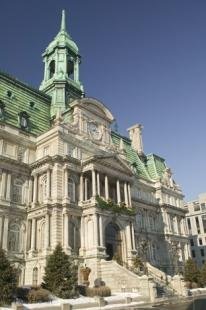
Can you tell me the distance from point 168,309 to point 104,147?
30763 millimetres

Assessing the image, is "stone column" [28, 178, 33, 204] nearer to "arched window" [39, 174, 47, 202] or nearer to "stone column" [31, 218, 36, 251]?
"arched window" [39, 174, 47, 202]

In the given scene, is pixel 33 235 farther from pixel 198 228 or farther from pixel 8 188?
pixel 198 228

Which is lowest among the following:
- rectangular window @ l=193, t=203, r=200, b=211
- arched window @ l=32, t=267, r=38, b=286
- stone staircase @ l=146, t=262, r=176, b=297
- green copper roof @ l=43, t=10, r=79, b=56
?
stone staircase @ l=146, t=262, r=176, b=297

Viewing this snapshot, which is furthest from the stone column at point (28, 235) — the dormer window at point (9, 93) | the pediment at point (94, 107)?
the pediment at point (94, 107)

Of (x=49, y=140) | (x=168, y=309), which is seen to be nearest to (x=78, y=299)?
(x=168, y=309)

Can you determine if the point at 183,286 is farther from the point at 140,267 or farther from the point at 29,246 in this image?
the point at 29,246

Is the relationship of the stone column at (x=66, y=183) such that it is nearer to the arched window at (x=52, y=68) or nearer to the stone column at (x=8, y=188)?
the stone column at (x=8, y=188)

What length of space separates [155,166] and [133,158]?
698 centimetres

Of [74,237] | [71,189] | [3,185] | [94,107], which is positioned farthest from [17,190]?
[94,107]

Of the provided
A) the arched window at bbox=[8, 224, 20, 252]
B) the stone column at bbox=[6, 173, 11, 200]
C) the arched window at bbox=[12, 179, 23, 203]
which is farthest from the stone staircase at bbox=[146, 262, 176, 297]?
the stone column at bbox=[6, 173, 11, 200]

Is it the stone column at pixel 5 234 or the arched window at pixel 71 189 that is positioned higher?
the arched window at pixel 71 189

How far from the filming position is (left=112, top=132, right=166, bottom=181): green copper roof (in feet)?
205

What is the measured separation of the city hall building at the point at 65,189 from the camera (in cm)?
3922

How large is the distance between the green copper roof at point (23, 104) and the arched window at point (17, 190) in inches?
304
